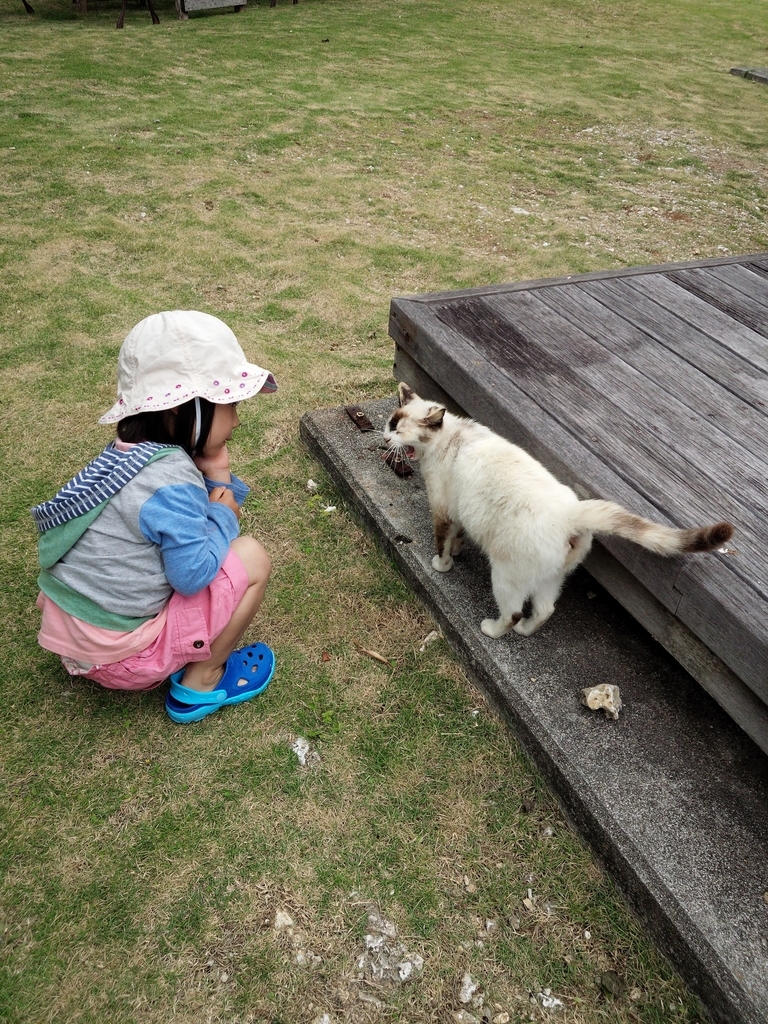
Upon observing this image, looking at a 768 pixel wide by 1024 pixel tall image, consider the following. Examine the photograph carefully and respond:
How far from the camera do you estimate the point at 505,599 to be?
246 centimetres

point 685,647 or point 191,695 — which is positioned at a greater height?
point 685,647

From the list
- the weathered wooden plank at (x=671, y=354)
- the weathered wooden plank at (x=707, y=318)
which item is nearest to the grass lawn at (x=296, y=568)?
the weathered wooden plank at (x=671, y=354)

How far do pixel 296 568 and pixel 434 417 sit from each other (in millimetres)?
873

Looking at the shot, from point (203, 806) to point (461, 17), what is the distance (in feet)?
52.0

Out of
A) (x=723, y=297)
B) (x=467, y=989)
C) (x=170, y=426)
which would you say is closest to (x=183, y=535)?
(x=170, y=426)

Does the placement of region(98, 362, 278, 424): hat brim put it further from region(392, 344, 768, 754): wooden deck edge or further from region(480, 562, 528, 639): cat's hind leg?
region(392, 344, 768, 754): wooden deck edge

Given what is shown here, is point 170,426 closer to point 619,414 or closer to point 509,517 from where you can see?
point 509,517

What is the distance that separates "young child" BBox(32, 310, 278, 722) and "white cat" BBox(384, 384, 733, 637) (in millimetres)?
742

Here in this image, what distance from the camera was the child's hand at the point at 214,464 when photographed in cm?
235

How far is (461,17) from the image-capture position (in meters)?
14.0

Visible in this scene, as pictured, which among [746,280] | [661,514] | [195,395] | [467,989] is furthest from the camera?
[746,280]

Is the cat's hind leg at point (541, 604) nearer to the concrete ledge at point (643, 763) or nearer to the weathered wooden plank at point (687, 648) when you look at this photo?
the concrete ledge at point (643, 763)

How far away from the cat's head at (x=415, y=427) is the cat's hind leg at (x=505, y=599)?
1.98ft

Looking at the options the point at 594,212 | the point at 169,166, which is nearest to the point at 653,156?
the point at 594,212
